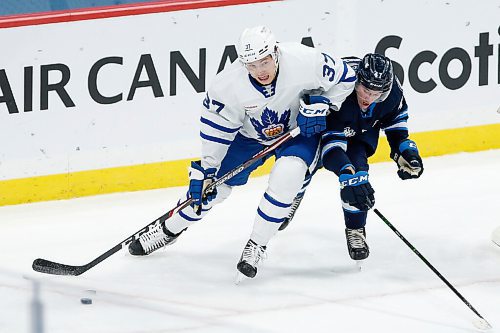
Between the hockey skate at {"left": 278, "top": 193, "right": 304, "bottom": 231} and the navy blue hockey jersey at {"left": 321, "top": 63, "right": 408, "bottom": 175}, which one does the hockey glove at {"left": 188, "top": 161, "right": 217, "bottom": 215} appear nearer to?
the navy blue hockey jersey at {"left": 321, "top": 63, "right": 408, "bottom": 175}

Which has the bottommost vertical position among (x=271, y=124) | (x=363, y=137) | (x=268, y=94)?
(x=363, y=137)

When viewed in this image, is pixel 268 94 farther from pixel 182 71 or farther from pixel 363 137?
pixel 182 71

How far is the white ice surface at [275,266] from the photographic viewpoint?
4.39m

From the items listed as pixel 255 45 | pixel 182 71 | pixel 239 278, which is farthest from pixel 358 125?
pixel 182 71

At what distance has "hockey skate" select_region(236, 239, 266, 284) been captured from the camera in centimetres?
462

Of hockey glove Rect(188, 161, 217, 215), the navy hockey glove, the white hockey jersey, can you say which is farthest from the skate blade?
the navy hockey glove

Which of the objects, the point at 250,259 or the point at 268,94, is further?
the point at 250,259

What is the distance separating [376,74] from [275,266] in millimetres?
873

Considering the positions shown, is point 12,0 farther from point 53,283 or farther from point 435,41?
point 435,41

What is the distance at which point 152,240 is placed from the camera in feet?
16.3

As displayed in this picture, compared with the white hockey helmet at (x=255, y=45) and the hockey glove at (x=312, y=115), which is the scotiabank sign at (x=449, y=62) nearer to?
the hockey glove at (x=312, y=115)

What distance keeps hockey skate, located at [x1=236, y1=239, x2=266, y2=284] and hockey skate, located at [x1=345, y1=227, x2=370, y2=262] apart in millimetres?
338

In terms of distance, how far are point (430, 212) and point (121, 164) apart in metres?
1.35

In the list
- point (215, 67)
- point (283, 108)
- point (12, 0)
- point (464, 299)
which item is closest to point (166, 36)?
point (215, 67)
